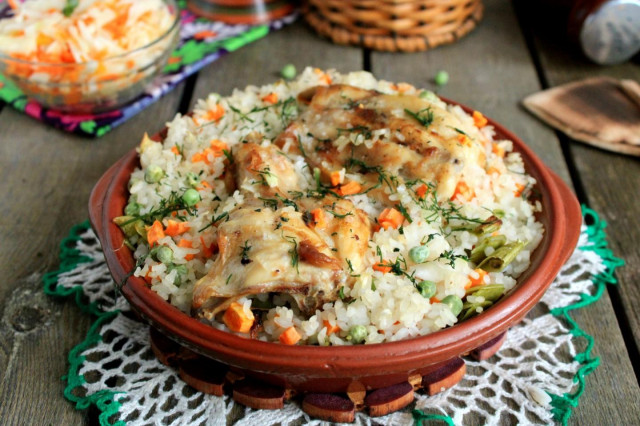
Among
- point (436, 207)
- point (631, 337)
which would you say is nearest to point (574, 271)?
point (631, 337)

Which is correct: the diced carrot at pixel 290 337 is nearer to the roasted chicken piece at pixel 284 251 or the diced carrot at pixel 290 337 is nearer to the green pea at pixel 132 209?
the roasted chicken piece at pixel 284 251

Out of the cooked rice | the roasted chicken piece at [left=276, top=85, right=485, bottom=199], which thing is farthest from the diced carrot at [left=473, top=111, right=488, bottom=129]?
the roasted chicken piece at [left=276, top=85, right=485, bottom=199]

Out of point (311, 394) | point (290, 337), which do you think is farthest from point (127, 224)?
point (311, 394)

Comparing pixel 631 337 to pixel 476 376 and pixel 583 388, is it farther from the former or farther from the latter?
pixel 476 376

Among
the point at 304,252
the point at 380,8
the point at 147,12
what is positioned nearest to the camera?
the point at 304,252

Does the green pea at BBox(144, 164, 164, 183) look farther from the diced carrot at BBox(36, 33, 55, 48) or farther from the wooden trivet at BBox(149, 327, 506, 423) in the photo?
the diced carrot at BBox(36, 33, 55, 48)
